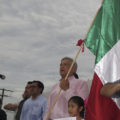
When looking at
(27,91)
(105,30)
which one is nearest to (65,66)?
(105,30)

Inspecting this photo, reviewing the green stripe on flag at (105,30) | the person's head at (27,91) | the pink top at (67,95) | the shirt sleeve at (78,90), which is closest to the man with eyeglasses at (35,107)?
the person's head at (27,91)

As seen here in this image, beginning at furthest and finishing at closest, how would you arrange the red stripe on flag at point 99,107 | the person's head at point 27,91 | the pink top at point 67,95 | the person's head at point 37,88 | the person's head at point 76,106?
1. the person's head at point 27,91
2. the person's head at point 37,88
3. the pink top at point 67,95
4. the person's head at point 76,106
5. the red stripe on flag at point 99,107

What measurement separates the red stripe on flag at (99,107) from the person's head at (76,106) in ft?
2.64

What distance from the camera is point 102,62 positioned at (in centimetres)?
394

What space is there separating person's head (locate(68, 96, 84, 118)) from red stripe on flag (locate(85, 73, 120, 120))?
804mm

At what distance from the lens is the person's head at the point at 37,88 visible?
6464mm

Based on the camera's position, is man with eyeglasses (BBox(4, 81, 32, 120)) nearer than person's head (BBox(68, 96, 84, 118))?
No

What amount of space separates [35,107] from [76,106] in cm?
157

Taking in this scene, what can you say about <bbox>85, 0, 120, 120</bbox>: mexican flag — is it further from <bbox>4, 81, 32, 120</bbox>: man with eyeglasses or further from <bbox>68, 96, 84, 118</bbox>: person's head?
<bbox>4, 81, 32, 120</bbox>: man with eyeglasses

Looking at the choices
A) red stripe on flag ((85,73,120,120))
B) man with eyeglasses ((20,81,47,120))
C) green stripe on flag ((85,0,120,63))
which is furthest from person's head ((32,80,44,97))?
red stripe on flag ((85,73,120,120))

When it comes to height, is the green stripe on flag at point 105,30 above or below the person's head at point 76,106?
above

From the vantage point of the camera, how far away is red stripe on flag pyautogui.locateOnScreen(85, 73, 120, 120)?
375cm

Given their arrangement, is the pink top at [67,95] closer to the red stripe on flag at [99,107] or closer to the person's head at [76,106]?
the person's head at [76,106]

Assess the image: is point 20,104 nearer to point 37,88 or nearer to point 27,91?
point 27,91
